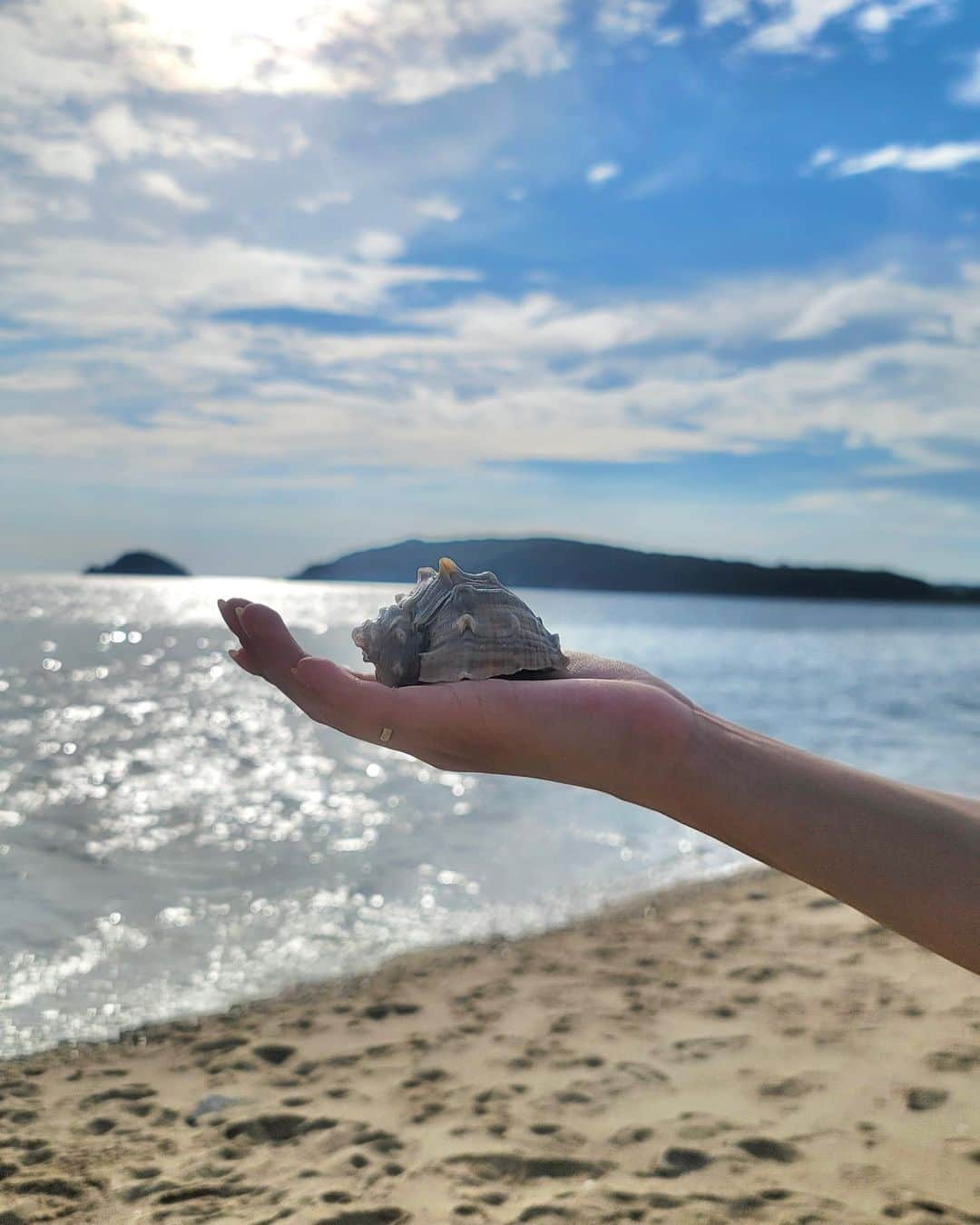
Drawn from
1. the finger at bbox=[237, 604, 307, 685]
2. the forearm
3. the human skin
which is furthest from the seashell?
the forearm

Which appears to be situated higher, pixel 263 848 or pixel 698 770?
pixel 698 770

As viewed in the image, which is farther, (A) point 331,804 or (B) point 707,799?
(A) point 331,804

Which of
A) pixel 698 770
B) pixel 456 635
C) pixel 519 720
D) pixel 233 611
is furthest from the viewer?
pixel 456 635

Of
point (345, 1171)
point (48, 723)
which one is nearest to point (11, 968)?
point (345, 1171)

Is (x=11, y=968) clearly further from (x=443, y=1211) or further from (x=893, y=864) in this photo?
(x=893, y=864)

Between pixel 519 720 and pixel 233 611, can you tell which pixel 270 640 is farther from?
pixel 519 720

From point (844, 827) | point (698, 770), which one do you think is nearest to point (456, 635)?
point (698, 770)
